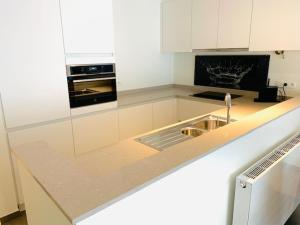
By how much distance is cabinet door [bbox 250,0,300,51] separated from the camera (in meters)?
2.31

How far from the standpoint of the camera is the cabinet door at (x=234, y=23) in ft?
8.63

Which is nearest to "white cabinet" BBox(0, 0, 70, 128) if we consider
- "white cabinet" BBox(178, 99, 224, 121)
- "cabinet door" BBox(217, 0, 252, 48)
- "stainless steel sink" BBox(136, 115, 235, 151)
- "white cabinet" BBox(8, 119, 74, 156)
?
"white cabinet" BBox(8, 119, 74, 156)

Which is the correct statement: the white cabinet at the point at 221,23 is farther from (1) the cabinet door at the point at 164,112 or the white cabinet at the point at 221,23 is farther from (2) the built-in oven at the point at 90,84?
(2) the built-in oven at the point at 90,84

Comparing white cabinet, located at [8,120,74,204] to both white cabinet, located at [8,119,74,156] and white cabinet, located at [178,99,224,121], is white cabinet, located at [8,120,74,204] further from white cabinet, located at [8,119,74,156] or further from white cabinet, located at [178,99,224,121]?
white cabinet, located at [178,99,224,121]

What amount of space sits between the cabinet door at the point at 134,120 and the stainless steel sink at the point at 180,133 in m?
1.02

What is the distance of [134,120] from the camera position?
2.93 meters

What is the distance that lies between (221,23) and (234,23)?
0.17m

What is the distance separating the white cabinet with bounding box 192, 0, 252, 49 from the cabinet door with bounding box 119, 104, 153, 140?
1.17 m

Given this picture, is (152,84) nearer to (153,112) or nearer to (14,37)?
(153,112)

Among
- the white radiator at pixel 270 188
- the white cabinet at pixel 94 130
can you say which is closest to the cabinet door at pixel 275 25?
the white radiator at pixel 270 188

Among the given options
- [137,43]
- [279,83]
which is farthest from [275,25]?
[137,43]

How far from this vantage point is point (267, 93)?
2.69 metres

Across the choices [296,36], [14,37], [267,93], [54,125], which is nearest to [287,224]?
[267,93]

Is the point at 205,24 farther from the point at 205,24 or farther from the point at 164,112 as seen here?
the point at 164,112
